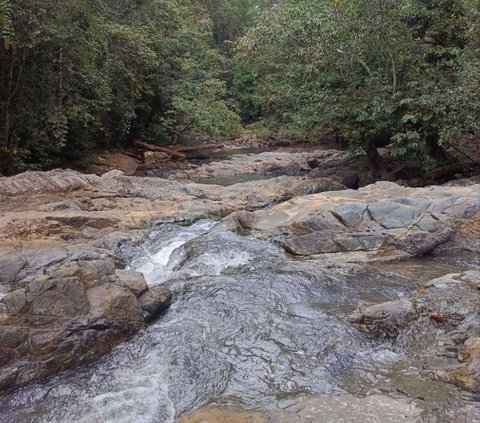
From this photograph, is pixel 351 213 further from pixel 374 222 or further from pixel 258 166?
pixel 258 166

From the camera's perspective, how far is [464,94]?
1076 cm

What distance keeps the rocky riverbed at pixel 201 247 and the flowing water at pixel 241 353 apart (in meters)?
0.19

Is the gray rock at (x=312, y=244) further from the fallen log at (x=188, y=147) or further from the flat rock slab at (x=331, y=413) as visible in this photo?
the fallen log at (x=188, y=147)

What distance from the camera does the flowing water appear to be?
13.7 feet

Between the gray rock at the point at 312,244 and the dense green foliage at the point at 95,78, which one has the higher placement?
the dense green foliage at the point at 95,78

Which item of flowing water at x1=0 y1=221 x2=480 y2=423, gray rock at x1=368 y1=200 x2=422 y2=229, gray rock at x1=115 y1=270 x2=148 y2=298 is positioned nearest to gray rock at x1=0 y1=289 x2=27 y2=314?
flowing water at x1=0 y1=221 x2=480 y2=423

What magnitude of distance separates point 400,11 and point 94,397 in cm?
1238

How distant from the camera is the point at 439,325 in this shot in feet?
16.9

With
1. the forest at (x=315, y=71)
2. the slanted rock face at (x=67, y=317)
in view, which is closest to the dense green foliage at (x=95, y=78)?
the forest at (x=315, y=71)

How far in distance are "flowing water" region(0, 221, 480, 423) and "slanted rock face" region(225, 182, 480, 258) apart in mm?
646

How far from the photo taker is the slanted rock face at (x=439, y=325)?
169 inches

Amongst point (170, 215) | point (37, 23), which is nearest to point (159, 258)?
point (170, 215)

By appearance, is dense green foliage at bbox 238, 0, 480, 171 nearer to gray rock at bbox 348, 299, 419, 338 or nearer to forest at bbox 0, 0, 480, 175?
forest at bbox 0, 0, 480, 175

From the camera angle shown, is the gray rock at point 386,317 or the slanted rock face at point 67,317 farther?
the gray rock at point 386,317
